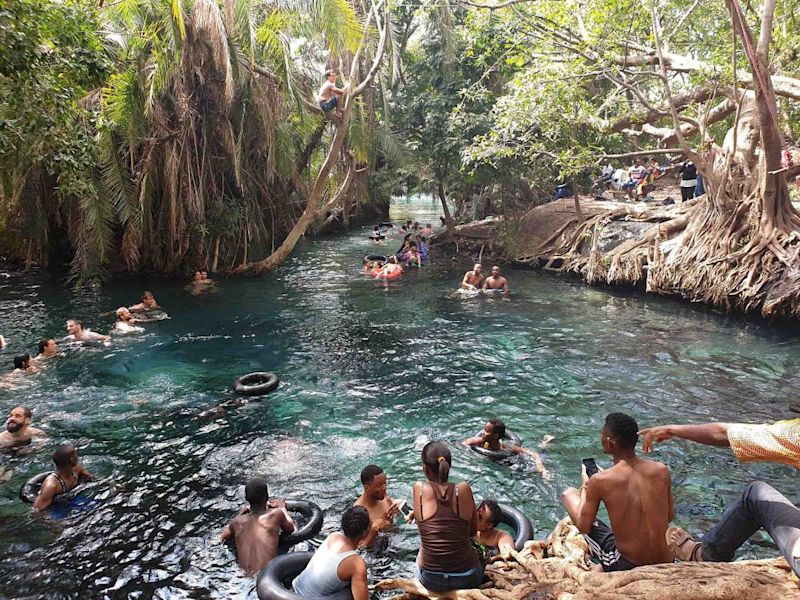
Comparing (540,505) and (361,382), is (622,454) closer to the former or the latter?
(540,505)

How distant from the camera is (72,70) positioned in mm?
8055

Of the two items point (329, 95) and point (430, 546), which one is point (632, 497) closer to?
point (430, 546)

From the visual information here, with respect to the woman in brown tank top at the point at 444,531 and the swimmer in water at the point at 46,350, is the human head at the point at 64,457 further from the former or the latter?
the swimmer in water at the point at 46,350

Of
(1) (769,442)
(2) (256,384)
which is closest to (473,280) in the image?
(2) (256,384)

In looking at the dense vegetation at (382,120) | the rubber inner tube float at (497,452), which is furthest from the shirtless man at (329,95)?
the rubber inner tube float at (497,452)

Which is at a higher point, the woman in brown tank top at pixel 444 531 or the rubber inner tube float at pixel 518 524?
the woman in brown tank top at pixel 444 531

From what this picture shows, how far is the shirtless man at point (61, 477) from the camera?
675cm

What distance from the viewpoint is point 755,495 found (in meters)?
3.86

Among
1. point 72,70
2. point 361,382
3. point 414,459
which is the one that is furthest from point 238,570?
point 72,70

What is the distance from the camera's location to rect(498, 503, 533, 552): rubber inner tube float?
18.7 ft

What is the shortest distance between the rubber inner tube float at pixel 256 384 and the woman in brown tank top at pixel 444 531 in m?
6.04

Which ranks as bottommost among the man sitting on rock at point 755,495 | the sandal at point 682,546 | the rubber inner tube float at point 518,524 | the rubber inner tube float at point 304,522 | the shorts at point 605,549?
the rubber inner tube float at point 304,522

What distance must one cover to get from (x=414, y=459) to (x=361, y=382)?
3213 mm

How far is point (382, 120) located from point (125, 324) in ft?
46.7
